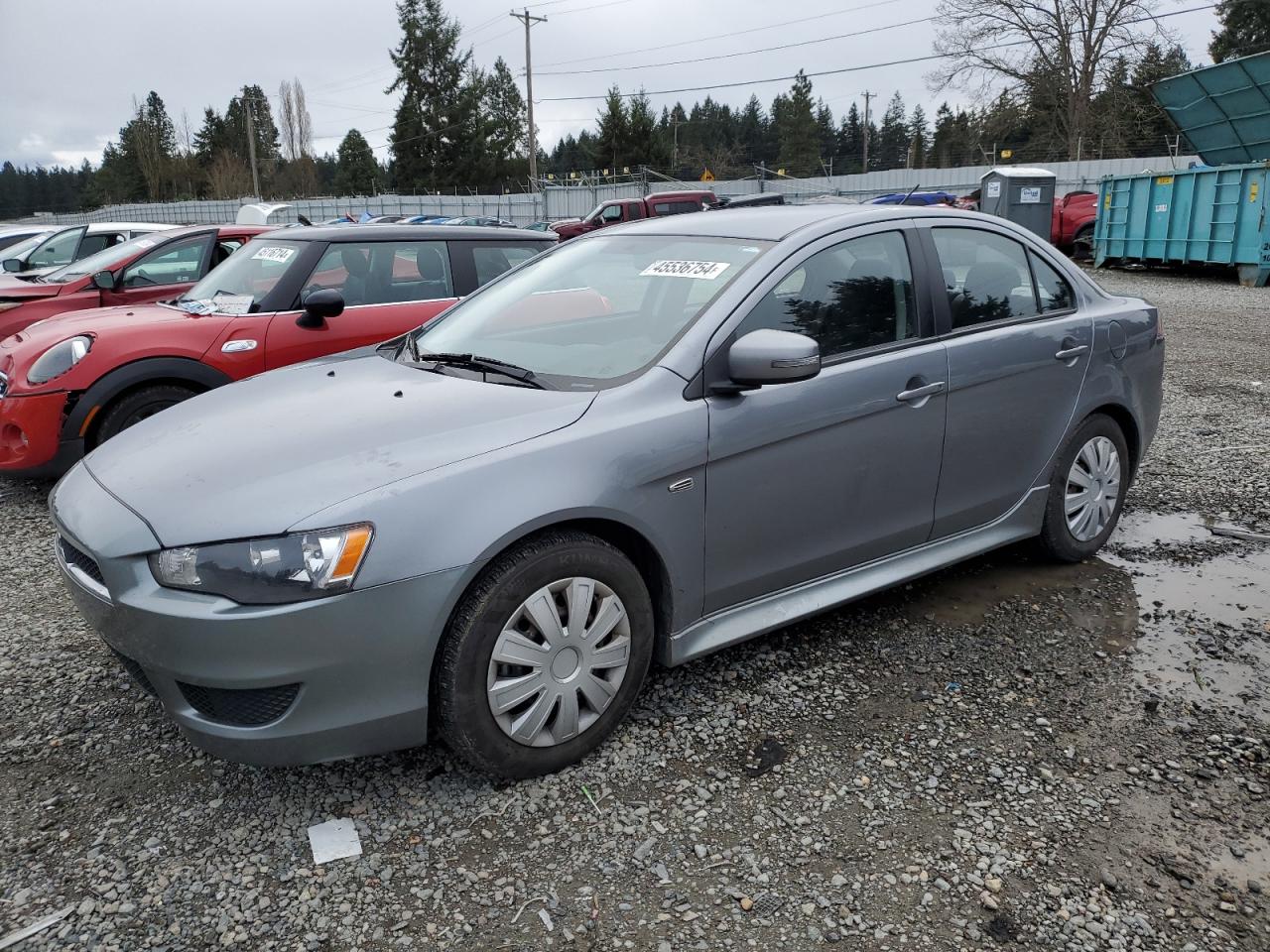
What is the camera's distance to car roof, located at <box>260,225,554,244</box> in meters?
6.11

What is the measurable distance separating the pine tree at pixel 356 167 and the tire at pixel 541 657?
266 ft

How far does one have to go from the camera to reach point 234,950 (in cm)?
219

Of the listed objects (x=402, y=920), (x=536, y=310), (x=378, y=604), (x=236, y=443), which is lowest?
(x=402, y=920)

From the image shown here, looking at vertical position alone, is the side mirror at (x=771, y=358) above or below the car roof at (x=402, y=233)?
below

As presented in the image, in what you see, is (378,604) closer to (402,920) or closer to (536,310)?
(402,920)

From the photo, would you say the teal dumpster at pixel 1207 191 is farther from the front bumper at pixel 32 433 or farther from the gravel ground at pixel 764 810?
the front bumper at pixel 32 433

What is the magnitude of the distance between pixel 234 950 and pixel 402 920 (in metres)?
0.38

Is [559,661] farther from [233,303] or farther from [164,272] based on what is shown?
[164,272]

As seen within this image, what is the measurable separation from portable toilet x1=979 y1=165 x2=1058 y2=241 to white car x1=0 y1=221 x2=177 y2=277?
47.8 feet

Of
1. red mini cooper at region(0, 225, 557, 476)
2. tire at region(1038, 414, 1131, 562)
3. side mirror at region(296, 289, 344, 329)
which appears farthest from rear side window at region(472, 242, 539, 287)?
tire at region(1038, 414, 1131, 562)

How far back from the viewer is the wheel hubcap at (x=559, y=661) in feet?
8.56

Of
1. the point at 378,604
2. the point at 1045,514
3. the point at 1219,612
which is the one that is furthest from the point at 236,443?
the point at 1219,612

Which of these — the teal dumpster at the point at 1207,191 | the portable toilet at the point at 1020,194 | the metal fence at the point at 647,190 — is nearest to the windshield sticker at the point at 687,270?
the teal dumpster at the point at 1207,191

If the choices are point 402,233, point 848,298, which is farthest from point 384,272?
point 848,298
